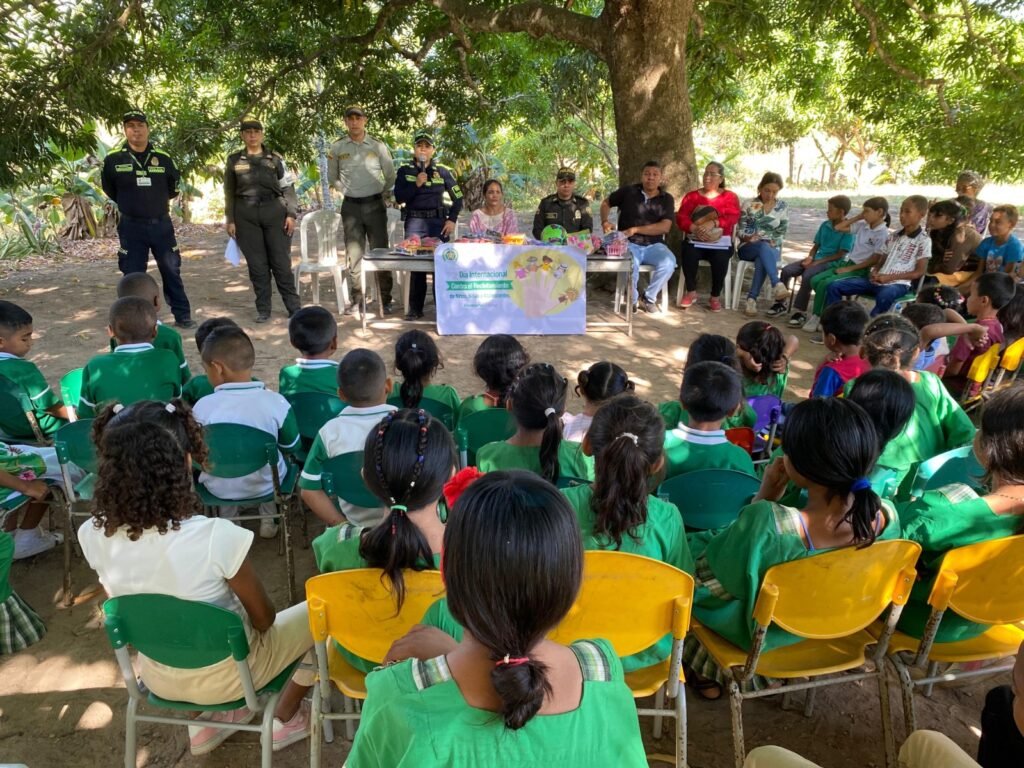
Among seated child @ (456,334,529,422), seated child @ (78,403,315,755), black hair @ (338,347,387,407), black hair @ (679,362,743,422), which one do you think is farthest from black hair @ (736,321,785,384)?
seated child @ (78,403,315,755)

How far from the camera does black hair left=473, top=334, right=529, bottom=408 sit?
3217mm

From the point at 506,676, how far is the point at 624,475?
1.00 m

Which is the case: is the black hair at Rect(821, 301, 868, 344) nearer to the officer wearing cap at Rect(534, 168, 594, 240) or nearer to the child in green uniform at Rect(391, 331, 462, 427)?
the child in green uniform at Rect(391, 331, 462, 427)

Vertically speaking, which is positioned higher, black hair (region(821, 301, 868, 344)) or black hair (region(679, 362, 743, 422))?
black hair (region(821, 301, 868, 344))

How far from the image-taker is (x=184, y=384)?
3680 millimetres

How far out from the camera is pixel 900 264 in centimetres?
609

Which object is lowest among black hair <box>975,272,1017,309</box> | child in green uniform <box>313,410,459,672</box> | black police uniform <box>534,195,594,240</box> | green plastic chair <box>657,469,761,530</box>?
green plastic chair <box>657,469,761,530</box>

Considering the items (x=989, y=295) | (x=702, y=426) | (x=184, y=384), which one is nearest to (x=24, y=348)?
(x=184, y=384)

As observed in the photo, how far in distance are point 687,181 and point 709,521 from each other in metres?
6.36

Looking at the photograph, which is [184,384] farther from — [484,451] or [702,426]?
[702,426]

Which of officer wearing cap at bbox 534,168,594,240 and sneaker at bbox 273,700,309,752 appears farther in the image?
officer wearing cap at bbox 534,168,594,240

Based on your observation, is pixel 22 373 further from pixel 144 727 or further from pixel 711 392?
pixel 711 392

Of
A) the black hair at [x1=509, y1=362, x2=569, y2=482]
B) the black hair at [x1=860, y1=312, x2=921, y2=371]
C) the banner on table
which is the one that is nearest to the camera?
the black hair at [x1=509, y1=362, x2=569, y2=482]

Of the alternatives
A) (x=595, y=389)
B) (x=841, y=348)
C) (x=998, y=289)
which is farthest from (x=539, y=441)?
(x=998, y=289)
